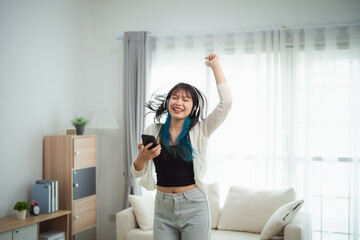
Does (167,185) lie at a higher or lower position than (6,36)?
lower

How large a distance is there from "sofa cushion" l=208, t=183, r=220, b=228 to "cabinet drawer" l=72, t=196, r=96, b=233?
1.22 m

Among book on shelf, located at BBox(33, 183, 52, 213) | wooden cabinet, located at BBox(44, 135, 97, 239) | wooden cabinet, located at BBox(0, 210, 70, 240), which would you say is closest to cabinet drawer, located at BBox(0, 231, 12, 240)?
wooden cabinet, located at BBox(0, 210, 70, 240)

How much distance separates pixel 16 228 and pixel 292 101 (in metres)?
2.73

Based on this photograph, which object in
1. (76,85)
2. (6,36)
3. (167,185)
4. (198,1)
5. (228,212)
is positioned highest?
(198,1)

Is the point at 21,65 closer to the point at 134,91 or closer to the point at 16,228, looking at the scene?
the point at 134,91

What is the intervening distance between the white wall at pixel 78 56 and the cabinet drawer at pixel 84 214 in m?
0.47

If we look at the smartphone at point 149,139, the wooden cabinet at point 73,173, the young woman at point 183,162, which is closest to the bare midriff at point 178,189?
the young woman at point 183,162

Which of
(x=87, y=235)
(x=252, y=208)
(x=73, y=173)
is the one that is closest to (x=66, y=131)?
(x=73, y=173)

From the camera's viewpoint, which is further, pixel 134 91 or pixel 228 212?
pixel 134 91

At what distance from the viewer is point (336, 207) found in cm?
355

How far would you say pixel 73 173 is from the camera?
3.54 meters

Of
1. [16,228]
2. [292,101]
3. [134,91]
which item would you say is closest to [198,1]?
→ [134,91]

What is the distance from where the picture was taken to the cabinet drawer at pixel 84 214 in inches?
140

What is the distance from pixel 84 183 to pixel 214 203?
4.29ft
